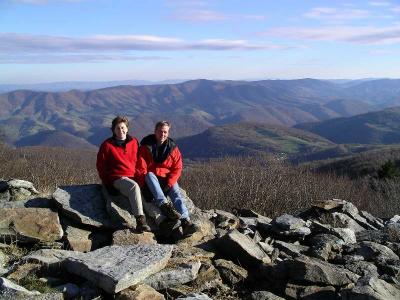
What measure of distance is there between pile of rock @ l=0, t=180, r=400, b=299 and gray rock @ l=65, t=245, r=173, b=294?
0.01 metres

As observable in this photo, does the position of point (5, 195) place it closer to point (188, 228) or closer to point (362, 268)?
point (188, 228)

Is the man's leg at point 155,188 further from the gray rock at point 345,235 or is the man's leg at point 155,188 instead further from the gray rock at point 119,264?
the gray rock at point 345,235

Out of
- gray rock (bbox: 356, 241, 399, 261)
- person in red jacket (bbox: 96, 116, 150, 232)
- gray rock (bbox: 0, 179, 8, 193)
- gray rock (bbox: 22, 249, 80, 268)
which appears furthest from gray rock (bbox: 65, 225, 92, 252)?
gray rock (bbox: 356, 241, 399, 261)

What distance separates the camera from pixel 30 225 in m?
8.51

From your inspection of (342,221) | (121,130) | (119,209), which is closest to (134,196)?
(119,209)

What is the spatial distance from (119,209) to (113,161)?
944 mm

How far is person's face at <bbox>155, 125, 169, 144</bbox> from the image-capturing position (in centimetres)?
943

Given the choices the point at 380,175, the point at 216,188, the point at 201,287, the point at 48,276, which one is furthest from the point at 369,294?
the point at 380,175

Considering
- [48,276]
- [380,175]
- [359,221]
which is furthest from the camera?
[380,175]

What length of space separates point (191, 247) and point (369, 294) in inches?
125

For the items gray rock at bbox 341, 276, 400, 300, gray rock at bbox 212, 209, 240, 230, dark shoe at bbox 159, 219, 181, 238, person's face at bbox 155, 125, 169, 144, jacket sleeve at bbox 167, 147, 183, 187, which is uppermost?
person's face at bbox 155, 125, 169, 144

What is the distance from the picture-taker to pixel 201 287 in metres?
7.36

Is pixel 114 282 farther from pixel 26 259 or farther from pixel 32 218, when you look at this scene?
pixel 32 218

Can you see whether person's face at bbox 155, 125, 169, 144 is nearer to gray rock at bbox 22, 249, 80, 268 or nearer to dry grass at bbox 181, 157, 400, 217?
gray rock at bbox 22, 249, 80, 268
